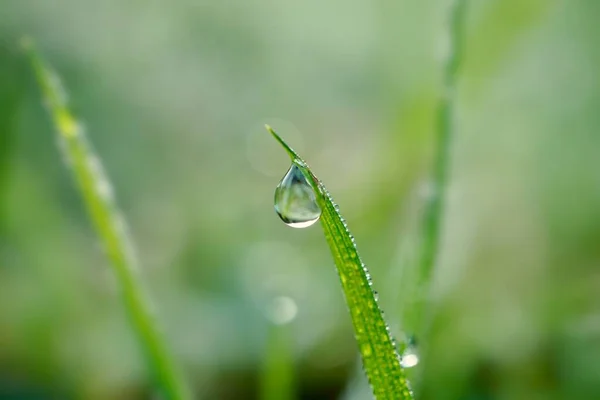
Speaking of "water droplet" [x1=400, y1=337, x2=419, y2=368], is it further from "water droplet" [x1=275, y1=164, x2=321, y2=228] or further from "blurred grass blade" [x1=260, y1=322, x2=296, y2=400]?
"blurred grass blade" [x1=260, y1=322, x2=296, y2=400]

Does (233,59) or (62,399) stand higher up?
(233,59)

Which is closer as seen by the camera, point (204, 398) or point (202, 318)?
point (204, 398)

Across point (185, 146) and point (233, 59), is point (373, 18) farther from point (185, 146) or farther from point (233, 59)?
point (185, 146)

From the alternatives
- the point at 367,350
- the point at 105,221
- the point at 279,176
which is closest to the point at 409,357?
the point at 367,350

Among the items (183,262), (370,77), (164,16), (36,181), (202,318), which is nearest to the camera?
(202,318)

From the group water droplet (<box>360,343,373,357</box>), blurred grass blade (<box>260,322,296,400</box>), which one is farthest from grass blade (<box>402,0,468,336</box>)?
blurred grass blade (<box>260,322,296,400</box>)

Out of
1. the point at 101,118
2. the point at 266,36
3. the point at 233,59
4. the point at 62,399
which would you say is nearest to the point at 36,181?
the point at 101,118

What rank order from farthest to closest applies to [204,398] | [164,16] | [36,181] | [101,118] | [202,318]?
[164,16], [101,118], [36,181], [202,318], [204,398]
